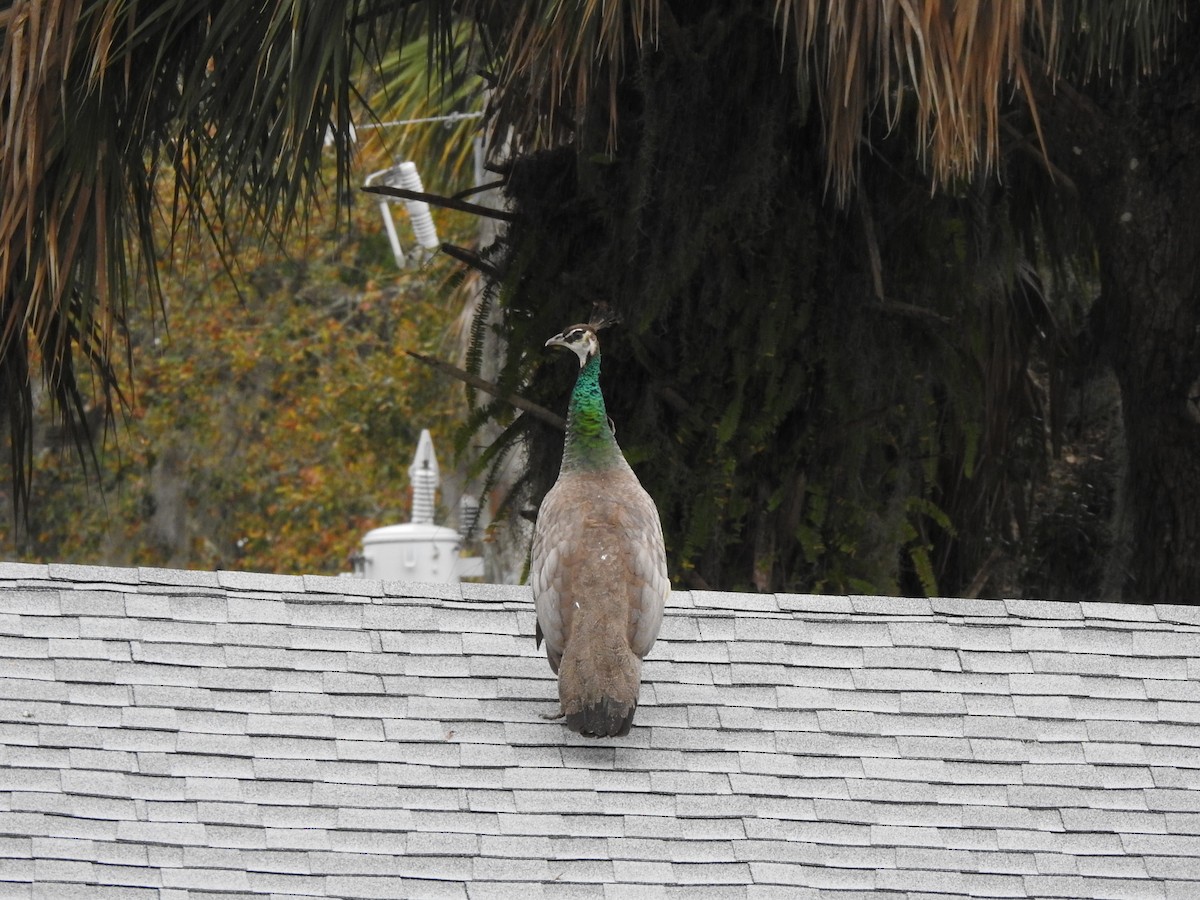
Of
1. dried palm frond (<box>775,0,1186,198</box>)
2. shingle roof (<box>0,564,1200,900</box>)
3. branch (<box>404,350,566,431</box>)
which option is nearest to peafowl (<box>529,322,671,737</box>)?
shingle roof (<box>0,564,1200,900</box>)

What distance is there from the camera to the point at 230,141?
716cm

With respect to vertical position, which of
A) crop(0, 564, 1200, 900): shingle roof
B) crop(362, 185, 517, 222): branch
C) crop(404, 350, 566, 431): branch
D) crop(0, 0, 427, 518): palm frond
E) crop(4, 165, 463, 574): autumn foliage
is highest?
crop(0, 0, 427, 518): palm frond

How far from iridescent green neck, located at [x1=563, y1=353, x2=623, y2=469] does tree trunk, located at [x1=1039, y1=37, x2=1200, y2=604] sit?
14.1ft

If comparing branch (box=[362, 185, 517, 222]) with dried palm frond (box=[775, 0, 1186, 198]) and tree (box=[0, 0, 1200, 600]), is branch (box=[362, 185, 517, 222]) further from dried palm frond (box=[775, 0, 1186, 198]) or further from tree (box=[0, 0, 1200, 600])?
dried palm frond (box=[775, 0, 1186, 198])

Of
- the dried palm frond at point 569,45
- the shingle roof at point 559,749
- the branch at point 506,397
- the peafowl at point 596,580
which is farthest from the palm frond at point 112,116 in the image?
the peafowl at point 596,580

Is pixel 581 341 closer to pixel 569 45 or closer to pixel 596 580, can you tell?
pixel 596 580

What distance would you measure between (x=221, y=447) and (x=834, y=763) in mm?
17062

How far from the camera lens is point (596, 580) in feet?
16.0

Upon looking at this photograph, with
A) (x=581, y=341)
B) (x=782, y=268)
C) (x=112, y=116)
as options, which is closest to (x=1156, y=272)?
(x=782, y=268)

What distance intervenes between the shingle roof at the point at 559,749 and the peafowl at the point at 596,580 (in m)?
0.23

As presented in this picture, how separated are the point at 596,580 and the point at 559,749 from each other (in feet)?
1.59

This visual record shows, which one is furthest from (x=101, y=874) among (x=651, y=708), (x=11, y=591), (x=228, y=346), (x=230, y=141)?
(x=228, y=346)

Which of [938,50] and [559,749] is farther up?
[938,50]

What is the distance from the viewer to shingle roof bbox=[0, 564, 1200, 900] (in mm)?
4465
